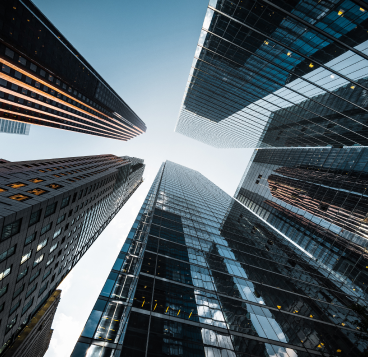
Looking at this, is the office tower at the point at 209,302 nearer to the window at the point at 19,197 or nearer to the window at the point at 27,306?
the window at the point at 19,197

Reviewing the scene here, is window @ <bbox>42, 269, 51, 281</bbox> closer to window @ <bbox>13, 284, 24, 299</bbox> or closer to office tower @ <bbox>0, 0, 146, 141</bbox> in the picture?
window @ <bbox>13, 284, 24, 299</bbox>

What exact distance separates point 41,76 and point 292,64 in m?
66.0

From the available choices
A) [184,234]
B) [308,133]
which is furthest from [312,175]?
[184,234]

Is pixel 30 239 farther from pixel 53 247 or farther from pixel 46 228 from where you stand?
pixel 53 247

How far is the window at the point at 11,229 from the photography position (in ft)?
52.7

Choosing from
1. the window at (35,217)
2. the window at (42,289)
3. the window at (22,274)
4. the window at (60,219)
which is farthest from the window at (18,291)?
the window at (35,217)

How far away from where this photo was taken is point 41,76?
53.6 metres

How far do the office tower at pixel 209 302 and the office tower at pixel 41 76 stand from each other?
5348 centimetres

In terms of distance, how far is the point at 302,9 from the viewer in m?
15.5

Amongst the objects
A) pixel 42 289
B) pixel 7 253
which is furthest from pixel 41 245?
pixel 42 289

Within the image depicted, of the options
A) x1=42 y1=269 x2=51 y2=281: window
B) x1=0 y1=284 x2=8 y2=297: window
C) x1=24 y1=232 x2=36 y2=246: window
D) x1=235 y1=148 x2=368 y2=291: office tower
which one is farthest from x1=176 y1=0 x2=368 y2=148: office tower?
x1=42 y1=269 x2=51 y2=281: window

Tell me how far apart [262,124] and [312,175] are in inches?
636

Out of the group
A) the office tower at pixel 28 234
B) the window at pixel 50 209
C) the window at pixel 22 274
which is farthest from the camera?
the window at pixel 50 209

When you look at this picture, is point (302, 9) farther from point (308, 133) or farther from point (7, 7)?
point (7, 7)
